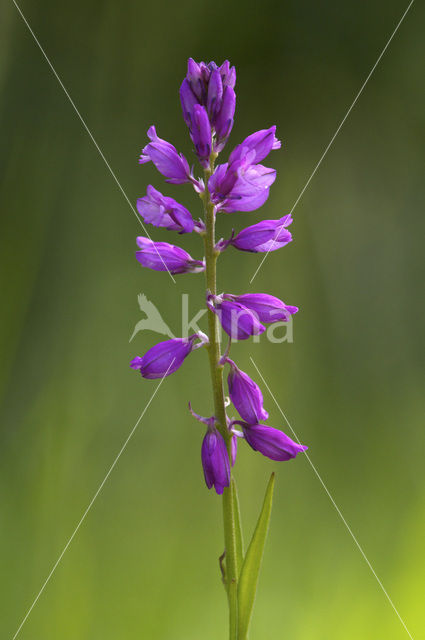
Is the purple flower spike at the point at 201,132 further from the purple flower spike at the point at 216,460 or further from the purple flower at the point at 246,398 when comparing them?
the purple flower spike at the point at 216,460

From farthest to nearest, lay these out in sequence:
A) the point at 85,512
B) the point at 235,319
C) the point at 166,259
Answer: the point at 85,512 → the point at 166,259 → the point at 235,319

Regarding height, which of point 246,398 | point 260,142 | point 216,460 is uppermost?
point 260,142

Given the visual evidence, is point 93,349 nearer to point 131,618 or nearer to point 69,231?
point 69,231

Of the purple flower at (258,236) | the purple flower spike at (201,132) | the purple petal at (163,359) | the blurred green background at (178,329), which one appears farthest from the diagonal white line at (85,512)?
the purple flower spike at (201,132)

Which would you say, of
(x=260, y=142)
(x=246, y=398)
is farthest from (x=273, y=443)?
(x=260, y=142)

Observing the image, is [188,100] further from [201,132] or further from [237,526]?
[237,526]

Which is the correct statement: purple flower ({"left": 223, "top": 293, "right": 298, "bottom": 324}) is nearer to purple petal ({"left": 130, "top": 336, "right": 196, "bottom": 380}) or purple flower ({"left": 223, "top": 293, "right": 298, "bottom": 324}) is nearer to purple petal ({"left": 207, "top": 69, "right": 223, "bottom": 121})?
purple petal ({"left": 130, "top": 336, "right": 196, "bottom": 380})

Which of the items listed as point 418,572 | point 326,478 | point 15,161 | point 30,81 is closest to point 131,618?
point 326,478
